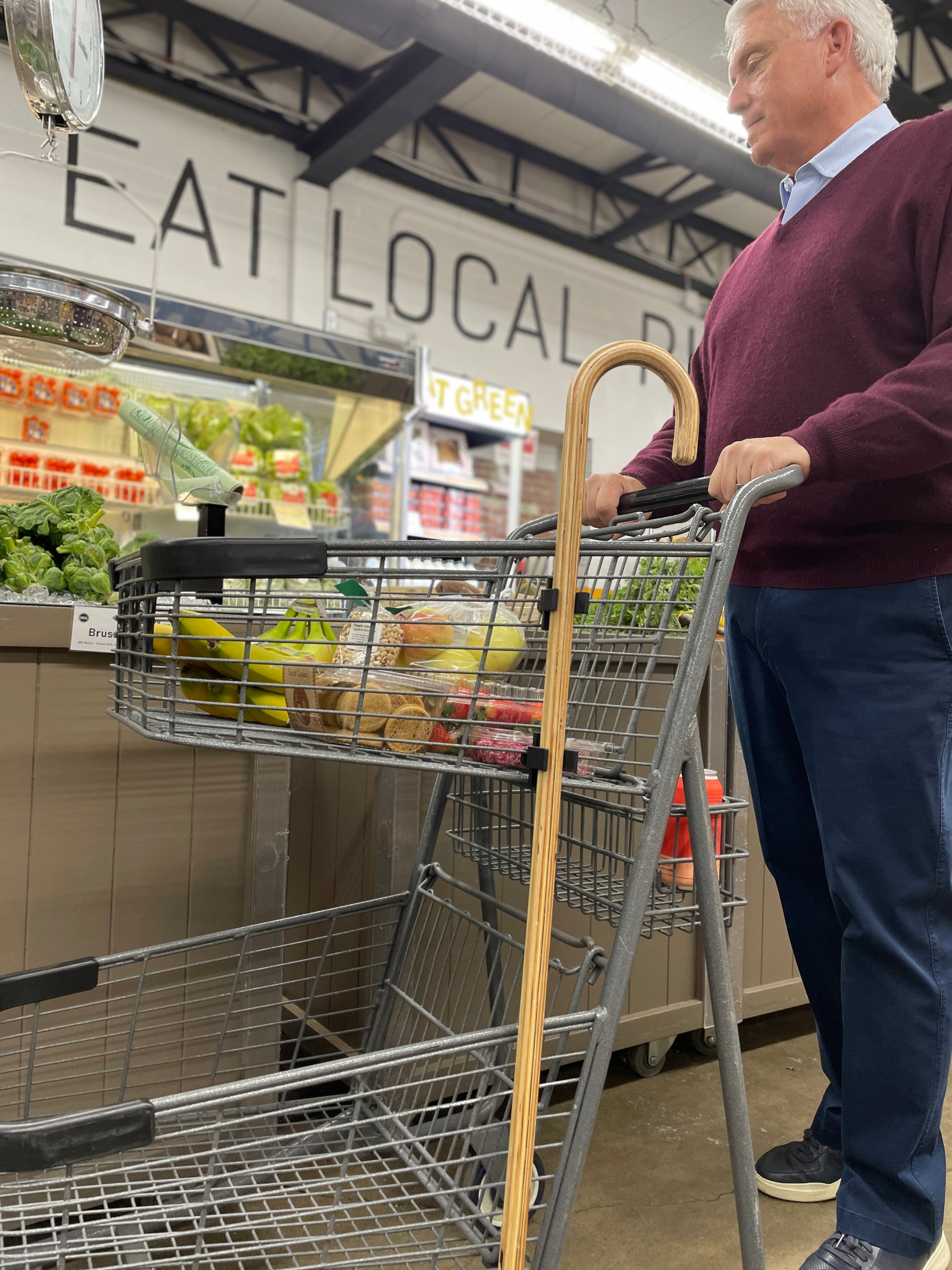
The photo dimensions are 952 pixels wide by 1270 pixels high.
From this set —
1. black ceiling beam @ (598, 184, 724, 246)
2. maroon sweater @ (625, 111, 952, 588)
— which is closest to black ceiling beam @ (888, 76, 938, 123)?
black ceiling beam @ (598, 184, 724, 246)

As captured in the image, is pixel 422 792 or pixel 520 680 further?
pixel 422 792

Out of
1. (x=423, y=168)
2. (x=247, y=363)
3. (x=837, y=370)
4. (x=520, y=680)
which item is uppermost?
(x=423, y=168)

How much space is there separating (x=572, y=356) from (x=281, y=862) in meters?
6.26

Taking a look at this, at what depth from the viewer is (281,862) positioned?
1.67 m

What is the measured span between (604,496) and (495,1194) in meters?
1.00

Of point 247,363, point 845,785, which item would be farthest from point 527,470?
point 845,785

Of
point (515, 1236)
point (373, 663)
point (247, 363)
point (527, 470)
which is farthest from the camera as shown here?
point (527, 470)

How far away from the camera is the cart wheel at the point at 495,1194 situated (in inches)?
49.9

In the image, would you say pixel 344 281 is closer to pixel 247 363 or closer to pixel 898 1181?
pixel 247 363

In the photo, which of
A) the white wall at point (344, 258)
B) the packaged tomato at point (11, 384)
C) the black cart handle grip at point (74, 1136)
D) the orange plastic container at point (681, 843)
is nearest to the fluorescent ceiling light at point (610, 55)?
the white wall at point (344, 258)

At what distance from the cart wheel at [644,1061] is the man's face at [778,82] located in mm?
1733

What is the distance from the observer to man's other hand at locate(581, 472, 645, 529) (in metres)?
1.42

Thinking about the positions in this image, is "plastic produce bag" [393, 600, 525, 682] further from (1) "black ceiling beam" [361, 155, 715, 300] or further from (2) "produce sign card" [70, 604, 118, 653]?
(1) "black ceiling beam" [361, 155, 715, 300]

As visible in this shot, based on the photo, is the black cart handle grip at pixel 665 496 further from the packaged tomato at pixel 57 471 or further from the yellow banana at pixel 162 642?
the packaged tomato at pixel 57 471
